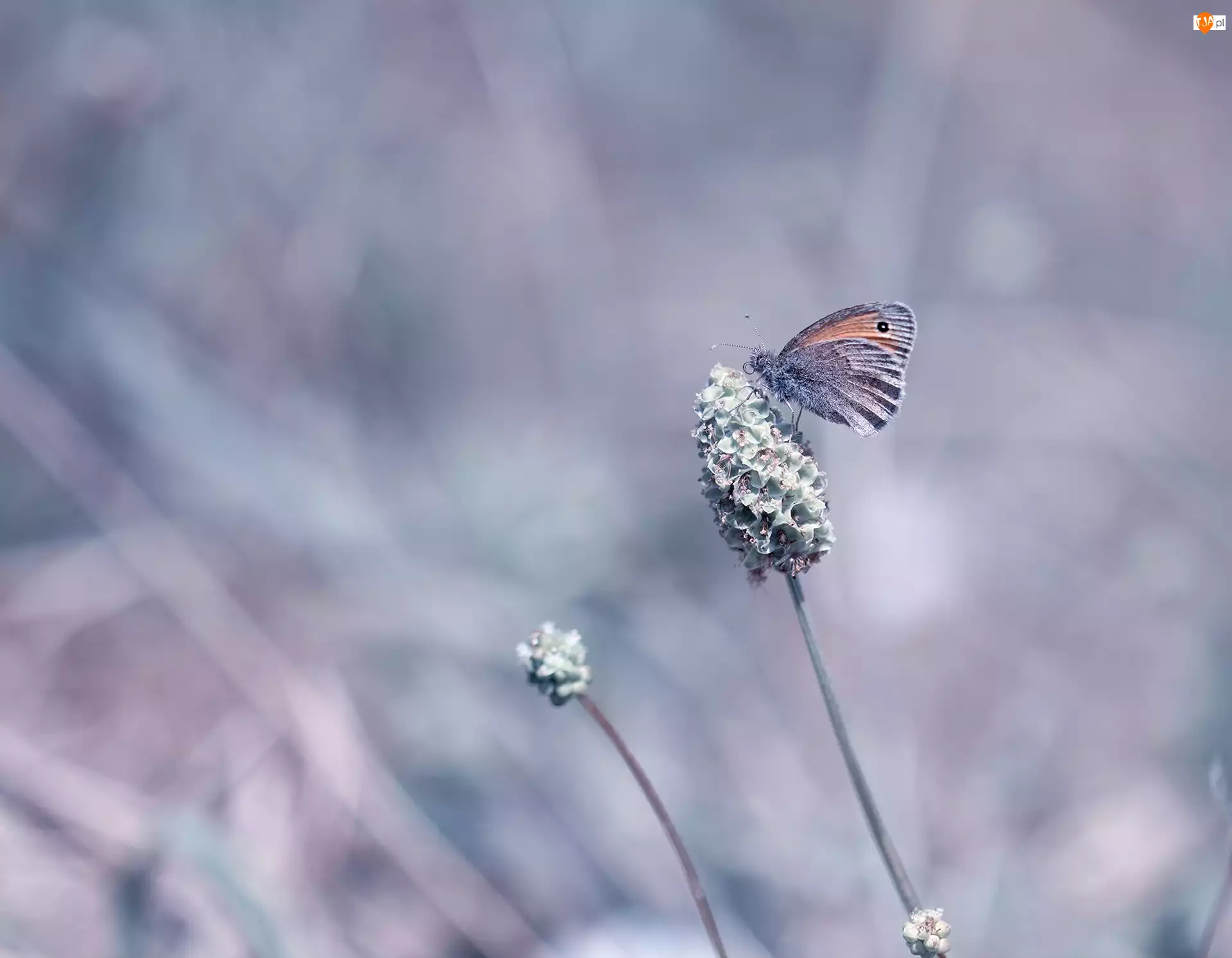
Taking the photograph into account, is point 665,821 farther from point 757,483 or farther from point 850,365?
point 850,365

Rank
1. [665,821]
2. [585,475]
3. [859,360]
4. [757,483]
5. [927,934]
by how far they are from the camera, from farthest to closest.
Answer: [585,475]
[859,360]
[665,821]
[757,483]
[927,934]

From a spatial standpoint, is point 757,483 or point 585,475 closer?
point 757,483

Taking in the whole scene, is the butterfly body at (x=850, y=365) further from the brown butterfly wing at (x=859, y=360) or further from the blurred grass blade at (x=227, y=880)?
the blurred grass blade at (x=227, y=880)

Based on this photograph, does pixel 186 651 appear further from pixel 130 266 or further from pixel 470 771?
pixel 130 266

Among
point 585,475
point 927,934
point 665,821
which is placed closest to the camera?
point 927,934

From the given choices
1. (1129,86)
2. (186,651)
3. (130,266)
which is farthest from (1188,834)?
(130,266)

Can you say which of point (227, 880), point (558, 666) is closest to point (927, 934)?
point (558, 666)
